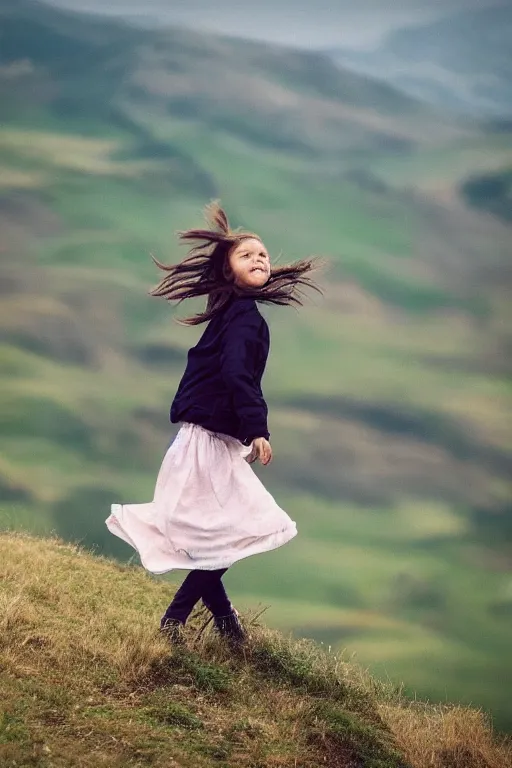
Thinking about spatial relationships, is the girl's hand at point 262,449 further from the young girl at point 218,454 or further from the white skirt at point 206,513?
the white skirt at point 206,513

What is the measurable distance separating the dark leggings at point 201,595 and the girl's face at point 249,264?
107 centimetres

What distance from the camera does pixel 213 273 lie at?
13.1ft

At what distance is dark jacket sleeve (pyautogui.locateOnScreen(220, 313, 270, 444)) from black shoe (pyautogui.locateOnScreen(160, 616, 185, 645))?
2.37ft

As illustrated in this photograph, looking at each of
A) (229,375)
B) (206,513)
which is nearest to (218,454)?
(206,513)

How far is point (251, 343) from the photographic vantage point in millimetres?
3705

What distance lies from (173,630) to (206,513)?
44cm

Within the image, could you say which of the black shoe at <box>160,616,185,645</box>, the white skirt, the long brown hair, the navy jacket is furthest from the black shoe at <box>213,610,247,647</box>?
the long brown hair

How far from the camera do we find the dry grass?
3.04m

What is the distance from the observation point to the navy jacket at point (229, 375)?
11.9ft

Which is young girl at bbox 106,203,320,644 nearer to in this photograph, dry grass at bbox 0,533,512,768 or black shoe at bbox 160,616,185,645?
black shoe at bbox 160,616,185,645

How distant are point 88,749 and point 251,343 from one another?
147 cm

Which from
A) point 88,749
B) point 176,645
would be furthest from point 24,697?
point 176,645

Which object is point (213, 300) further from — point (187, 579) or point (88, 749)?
point (88, 749)

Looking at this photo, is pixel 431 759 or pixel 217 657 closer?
pixel 431 759
